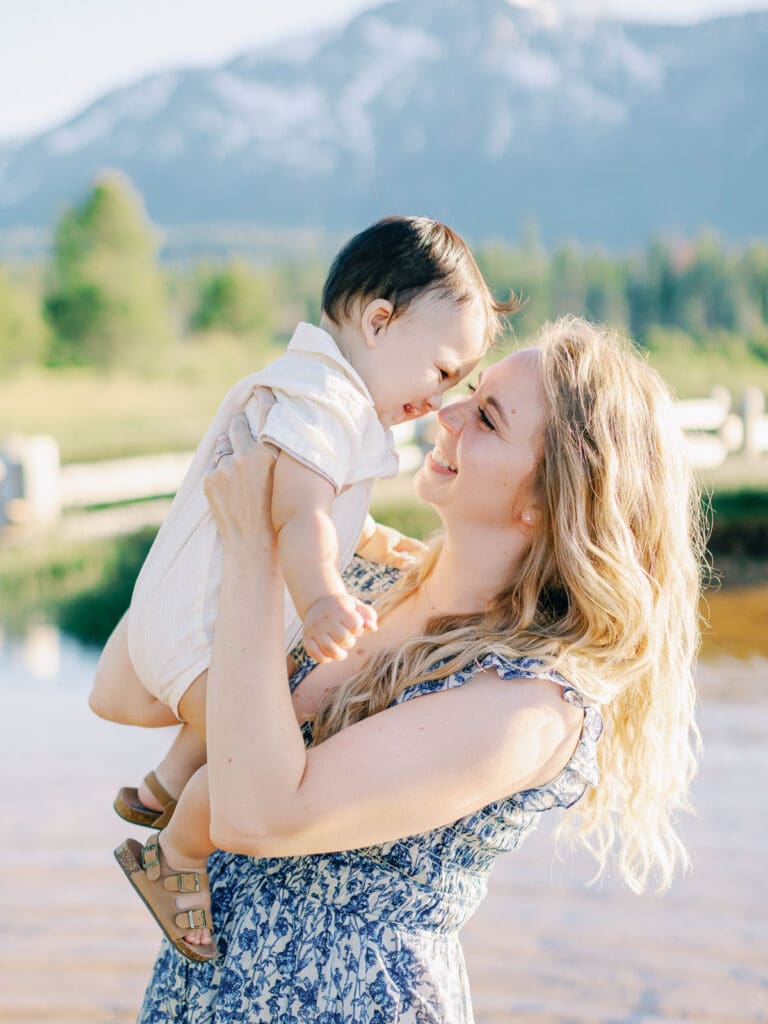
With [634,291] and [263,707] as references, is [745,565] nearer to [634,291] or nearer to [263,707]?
[263,707]

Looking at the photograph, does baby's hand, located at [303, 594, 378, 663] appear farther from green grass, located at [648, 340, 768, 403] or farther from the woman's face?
green grass, located at [648, 340, 768, 403]

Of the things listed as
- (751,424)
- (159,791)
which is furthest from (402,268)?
(751,424)

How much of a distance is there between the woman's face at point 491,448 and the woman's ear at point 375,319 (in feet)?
0.48

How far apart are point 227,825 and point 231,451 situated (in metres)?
0.48

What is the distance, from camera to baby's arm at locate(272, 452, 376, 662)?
1336 mm

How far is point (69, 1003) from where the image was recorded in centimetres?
347

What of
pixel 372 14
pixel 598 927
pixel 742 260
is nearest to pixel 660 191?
pixel 742 260

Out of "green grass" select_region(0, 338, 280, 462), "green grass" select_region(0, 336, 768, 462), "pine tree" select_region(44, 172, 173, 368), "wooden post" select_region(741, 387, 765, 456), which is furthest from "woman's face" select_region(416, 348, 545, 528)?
"pine tree" select_region(44, 172, 173, 368)

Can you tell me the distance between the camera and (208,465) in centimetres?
162

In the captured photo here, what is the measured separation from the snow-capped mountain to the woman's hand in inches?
1932

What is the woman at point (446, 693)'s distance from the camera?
140cm

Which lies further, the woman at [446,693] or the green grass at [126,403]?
the green grass at [126,403]

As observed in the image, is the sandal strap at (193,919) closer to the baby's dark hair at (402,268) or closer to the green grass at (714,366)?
the baby's dark hair at (402,268)

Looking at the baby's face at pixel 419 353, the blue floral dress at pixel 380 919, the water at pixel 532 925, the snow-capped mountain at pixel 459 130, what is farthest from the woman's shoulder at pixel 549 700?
the snow-capped mountain at pixel 459 130
